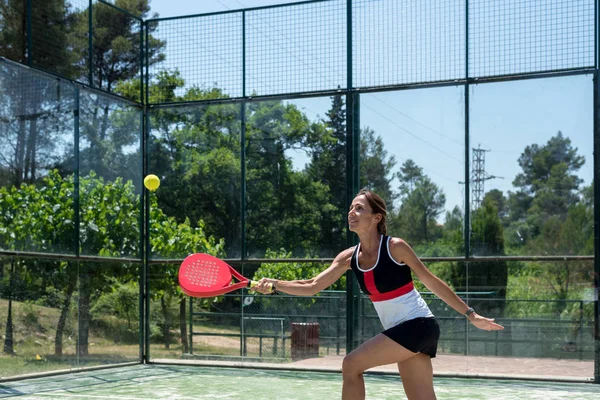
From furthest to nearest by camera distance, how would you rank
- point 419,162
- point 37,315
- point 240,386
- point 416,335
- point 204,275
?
point 419,162 < point 37,315 < point 240,386 < point 204,275 < point 416,335

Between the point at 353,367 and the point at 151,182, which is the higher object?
the point at 151,182

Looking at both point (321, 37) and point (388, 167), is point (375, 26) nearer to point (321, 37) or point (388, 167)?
point (321, 37)

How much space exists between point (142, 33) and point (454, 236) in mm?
4985

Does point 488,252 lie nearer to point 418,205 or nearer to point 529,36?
point 418,205

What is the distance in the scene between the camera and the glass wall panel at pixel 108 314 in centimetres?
1054

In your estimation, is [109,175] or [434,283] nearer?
[434,283]

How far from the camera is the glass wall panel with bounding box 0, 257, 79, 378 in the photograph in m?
9.30

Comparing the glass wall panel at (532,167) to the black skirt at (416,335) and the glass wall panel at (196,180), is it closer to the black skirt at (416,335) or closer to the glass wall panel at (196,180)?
the glass wall panel at (196,180)

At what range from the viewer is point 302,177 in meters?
11.1

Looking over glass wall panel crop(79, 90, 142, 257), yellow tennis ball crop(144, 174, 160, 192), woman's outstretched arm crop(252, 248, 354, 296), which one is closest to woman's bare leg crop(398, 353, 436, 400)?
woman's outstretched arm crop(252, 248, 354, 296)

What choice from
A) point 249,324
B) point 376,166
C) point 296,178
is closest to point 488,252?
point 376,166

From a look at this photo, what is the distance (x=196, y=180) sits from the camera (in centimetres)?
1160

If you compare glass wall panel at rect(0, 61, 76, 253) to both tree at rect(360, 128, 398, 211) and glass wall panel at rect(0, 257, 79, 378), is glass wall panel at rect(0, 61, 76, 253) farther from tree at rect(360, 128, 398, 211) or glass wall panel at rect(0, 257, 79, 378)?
tree at rect(360, 128, 398, 211)

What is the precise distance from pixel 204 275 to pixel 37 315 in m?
5.38
